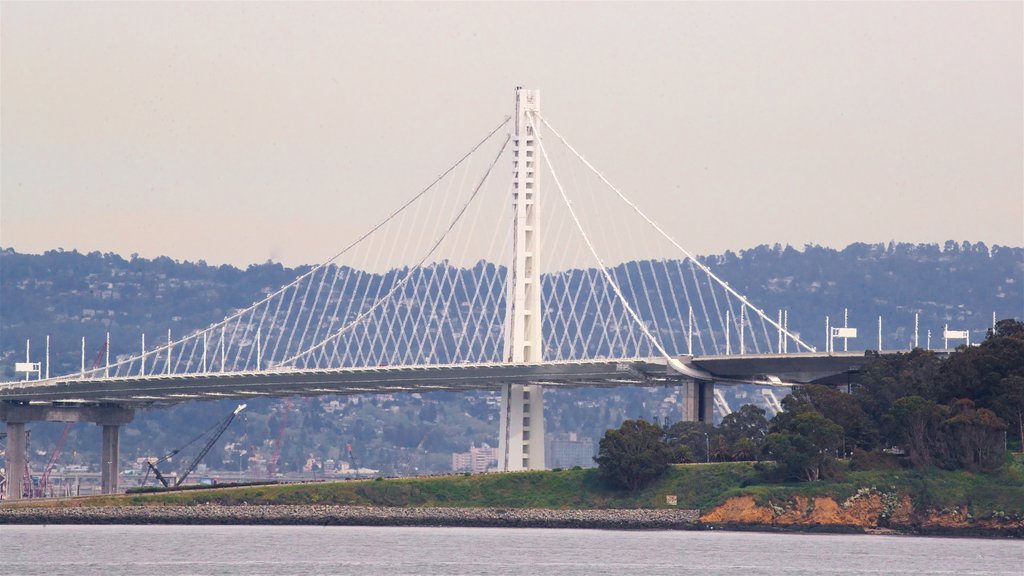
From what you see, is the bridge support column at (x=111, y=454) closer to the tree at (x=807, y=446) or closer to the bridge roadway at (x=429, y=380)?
the bridge roadway at (x=429, y=380)

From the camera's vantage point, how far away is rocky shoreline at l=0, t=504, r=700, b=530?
394 ft

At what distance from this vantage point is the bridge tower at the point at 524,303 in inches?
5207

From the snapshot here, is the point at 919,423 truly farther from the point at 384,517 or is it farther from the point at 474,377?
the point at 384,517

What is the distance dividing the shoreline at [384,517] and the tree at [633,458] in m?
2.46

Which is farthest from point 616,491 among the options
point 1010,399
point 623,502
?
point 1010,399

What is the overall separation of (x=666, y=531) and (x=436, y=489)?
15.3 m

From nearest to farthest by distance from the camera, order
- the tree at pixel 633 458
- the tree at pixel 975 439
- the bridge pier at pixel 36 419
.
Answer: the tree at pixel 975 439
the tree at pixel 633 458
the bridge pier at pixel 36 419

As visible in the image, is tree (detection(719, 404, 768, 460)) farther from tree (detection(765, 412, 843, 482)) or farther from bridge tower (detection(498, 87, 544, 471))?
bridge tower (detection(498, 87, 544, 471))

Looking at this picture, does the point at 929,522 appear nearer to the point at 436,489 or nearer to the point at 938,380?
the point at 938,380

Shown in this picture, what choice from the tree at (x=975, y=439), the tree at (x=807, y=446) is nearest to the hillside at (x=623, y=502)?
the tree at (x=975, y=439)

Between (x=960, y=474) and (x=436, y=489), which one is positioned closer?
(x=960, y=474)

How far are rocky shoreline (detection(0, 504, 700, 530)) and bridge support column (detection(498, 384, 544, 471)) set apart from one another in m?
11.4

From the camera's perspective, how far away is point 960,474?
115 m

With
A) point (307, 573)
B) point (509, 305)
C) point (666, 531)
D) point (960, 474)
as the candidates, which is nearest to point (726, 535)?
point (666, 531)
